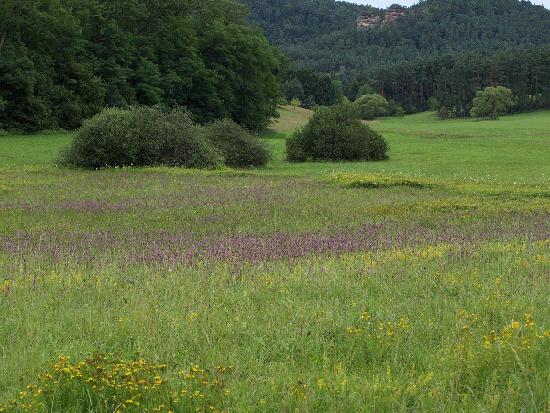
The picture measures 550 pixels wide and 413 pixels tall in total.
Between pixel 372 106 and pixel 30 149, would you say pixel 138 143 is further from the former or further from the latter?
pixel 372 106

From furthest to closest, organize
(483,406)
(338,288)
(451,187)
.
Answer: (451,187) < (338,288) < (483,406)

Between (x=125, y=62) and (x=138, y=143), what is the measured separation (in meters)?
34.4

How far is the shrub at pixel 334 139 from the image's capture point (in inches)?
1726

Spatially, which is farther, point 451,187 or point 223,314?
point 451,187

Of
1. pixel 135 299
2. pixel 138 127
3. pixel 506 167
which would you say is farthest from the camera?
pixel 506 167

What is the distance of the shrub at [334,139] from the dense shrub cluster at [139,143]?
9.61 metres

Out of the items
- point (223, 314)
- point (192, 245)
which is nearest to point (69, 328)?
point (223, 314)

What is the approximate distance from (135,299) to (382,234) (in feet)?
23.3

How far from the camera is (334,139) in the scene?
43875 millimetres

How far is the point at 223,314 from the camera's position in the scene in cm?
594

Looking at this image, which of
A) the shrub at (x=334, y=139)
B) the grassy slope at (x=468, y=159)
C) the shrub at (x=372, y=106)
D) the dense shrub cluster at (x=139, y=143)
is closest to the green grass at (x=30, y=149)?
the dense shrub cluster at (x=139, y=143)

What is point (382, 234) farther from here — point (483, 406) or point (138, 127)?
point (138, 127)

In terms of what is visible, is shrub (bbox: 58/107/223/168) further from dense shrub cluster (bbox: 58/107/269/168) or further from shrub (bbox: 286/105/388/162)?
shrub (bbox: 286/105/388/162)

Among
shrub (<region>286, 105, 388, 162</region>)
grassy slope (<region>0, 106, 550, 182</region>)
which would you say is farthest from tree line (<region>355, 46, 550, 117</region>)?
shrub (<region>286, 105, 388, 162</region>)
